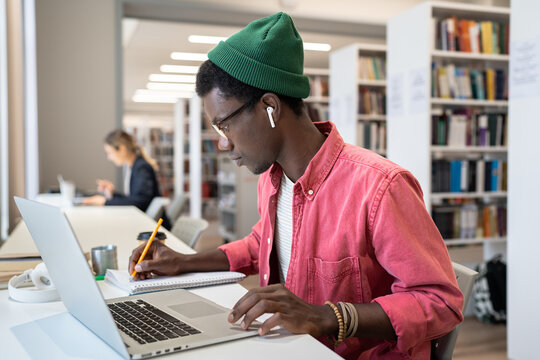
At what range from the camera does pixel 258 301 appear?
885 mm

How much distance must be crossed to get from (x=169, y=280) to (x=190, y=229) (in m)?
1.11

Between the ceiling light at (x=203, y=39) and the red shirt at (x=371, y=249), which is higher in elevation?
the ceiling light at (x=203, y=39)

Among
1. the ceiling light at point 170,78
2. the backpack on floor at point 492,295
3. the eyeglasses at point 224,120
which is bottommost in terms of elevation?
the backpack on floor at point 492,295

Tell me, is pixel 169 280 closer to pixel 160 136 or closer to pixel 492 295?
pixel 492 295

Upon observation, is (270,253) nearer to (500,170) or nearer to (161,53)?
(500,170)

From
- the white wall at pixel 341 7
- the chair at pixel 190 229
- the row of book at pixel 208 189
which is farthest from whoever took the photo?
the row of book at pixel 208 189

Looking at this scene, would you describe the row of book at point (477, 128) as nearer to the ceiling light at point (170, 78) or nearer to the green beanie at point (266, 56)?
the green beanie at point (266, 56)

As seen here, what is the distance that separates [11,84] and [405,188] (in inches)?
105

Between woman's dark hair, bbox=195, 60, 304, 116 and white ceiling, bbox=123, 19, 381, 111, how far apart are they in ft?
13.8

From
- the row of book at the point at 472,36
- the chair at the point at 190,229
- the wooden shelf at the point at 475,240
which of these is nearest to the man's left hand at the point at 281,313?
the chair at the point at 190,229

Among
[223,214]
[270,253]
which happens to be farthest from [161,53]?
[270,253]

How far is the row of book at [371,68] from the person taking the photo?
16.2 ft

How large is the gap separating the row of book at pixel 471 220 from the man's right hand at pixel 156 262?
308 cm

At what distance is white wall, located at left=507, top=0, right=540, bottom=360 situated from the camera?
97.0 inches
